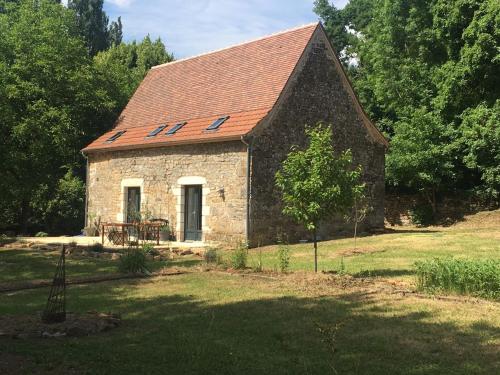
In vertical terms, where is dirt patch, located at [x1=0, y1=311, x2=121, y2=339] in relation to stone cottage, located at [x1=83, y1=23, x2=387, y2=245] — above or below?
below

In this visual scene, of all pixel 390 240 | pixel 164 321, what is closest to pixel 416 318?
pixel 164 321

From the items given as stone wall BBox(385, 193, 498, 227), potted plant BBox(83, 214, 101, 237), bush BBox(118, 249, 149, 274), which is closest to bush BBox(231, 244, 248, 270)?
bush BBox(118, 249, 149, 274)

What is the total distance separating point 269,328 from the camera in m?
6.42

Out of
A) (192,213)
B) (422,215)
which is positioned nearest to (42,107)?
(192,213)

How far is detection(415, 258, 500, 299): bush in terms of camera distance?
7934 mm

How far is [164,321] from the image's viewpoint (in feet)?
22.5

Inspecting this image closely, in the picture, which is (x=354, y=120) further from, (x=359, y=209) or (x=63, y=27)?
(x=63, y=27)

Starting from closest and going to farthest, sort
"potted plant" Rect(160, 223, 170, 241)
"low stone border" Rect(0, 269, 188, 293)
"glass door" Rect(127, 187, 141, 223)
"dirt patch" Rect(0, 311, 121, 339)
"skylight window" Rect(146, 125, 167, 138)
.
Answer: "dirt patch" Rect(0, 311, 121, 339)
"low stone border" Rect(0, 269, 188, 293)
"potted plant" Rect(160, 223, 170, 241)
"skylight window" Rect(146, 125, 167, 138)
"glass door" Rect(127, 187, 141, 223)

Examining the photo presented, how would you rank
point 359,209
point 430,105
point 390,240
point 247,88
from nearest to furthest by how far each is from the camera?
point 390,240, point 247,88, point 359,209, point 430,105

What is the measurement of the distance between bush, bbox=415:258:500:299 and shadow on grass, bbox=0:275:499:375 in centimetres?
125

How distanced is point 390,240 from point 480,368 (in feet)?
41.7

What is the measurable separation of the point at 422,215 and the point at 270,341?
22.7 m

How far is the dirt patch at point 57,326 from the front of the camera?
19.8 ft

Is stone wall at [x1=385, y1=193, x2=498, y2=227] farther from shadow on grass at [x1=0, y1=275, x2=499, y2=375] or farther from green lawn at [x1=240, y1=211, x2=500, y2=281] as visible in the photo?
shadow on grass at [x1=0, y1=275, x2=499, y2=375]
